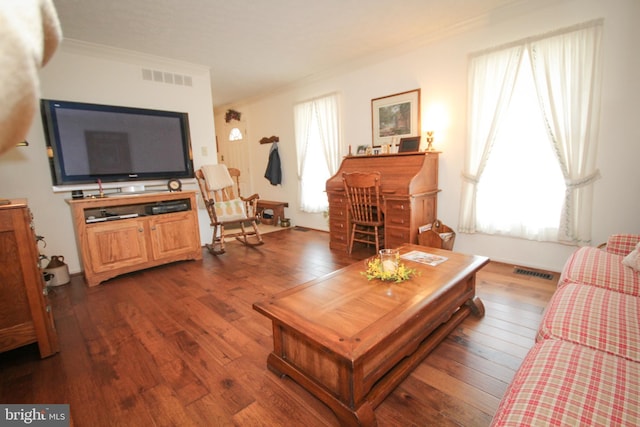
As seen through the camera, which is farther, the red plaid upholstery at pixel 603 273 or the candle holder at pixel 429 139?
the candle holder at pixel 429 139

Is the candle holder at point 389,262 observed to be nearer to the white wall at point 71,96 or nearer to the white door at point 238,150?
the white wall at point 71,96

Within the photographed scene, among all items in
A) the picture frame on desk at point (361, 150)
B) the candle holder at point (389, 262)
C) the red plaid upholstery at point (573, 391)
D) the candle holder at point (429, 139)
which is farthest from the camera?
the picture frame on desk at point (361, 150)

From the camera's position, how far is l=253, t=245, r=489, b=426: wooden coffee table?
121 cm

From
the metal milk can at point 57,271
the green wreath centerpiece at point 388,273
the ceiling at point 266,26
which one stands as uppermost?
the ceiling at point 266,26

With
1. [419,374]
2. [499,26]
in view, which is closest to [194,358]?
[419,374]

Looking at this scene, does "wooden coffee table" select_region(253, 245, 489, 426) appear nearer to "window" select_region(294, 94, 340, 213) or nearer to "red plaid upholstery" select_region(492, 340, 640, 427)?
"red plaid upholstery" select_region(492, 340, 640, 427)

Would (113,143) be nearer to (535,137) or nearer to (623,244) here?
(535,137)

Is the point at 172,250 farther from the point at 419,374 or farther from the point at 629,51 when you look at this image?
the point at 629,51

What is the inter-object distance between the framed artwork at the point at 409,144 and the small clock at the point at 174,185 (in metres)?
2.69

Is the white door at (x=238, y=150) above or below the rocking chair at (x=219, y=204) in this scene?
above

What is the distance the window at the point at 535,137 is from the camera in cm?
249

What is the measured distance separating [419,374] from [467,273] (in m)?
0.64

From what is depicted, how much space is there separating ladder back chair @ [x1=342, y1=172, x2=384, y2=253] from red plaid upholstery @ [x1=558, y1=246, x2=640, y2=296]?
1.74 meters

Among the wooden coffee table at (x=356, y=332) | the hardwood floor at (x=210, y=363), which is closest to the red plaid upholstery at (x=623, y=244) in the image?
the hardwood floor at (x=210, y=363)
